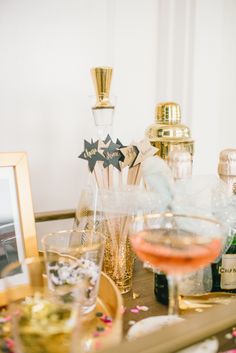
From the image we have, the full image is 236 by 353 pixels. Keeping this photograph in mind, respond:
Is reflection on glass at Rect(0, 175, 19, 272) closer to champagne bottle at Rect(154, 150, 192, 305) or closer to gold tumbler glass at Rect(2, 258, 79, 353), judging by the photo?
gold tumbler glass at Rect(2, 258, 79, 353)

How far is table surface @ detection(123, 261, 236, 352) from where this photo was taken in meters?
0.52

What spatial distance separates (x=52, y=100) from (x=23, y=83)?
7cm

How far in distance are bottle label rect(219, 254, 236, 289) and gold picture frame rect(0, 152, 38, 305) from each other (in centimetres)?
30

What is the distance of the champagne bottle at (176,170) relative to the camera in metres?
0.60

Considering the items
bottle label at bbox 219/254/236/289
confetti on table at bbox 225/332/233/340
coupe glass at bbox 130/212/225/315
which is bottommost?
confetti on table at bbox 225/332/233/340

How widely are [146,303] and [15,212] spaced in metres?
0.25

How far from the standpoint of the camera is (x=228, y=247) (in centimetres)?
63

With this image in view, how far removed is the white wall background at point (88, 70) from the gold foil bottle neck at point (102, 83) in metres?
0.18

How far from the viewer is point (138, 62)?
1.01 metres

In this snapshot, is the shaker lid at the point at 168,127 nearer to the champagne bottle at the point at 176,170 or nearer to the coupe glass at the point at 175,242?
the champagne bottle at the point at 176,170

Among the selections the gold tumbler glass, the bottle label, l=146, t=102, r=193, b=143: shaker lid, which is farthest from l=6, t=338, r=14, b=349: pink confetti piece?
l=146, t=102, r=193, b=143: shaker lid

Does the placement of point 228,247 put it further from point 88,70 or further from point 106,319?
point 88,70

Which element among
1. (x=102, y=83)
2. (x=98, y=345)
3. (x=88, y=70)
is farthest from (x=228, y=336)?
(x=88, y=70)

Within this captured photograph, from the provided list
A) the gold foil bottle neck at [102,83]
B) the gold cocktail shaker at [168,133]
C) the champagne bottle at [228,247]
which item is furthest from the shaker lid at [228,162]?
the gold foil bottle neck at [102,83]
